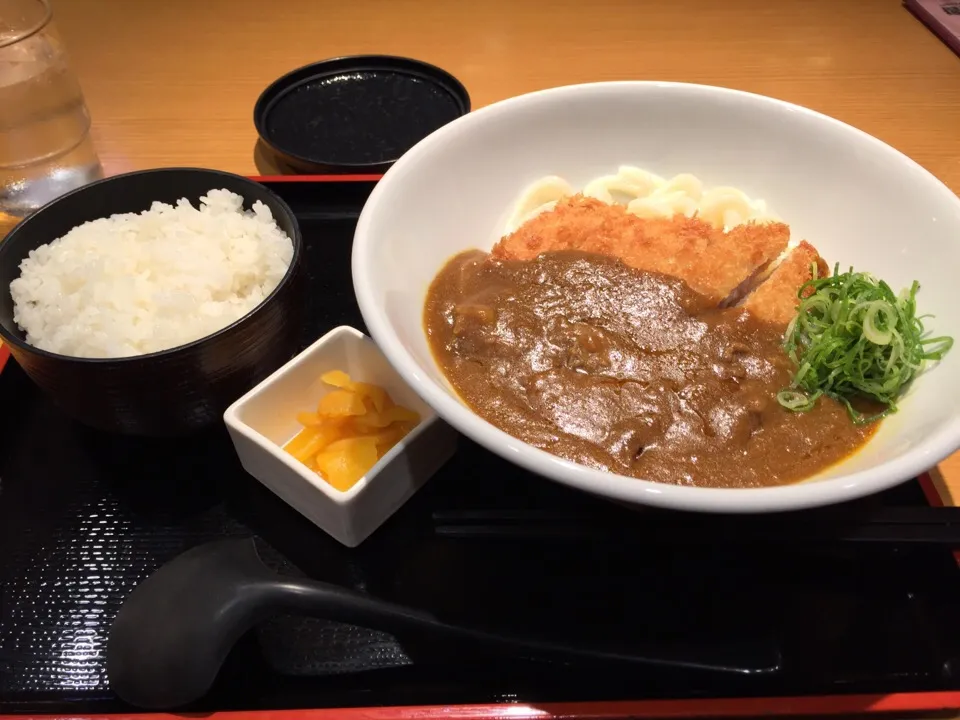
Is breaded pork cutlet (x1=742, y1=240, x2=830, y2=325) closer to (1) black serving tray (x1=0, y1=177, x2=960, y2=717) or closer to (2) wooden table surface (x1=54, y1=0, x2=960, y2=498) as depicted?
(1) black serving tray (x1=0, y1=177, x2=960, y2=717)

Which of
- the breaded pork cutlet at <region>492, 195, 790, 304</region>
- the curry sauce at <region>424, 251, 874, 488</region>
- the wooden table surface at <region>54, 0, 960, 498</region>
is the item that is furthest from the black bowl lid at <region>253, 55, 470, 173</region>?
the curry sauce at <region>424, 251, 874, 488</region>

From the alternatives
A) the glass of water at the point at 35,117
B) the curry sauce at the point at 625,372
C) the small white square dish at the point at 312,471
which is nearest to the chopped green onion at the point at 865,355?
the curry sauce at the point at 625,372

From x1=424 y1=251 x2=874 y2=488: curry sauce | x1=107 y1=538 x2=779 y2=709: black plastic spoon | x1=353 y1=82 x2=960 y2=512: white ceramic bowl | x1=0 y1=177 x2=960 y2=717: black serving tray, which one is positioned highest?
x1=353 y1=82 x2=960 y2=512: white ceramic bowl

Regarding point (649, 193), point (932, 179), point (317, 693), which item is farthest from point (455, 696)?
point (932, 179)

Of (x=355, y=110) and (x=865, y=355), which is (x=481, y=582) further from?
(x=355, y=110)

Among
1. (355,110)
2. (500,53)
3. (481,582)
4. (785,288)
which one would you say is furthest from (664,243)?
(500,53)

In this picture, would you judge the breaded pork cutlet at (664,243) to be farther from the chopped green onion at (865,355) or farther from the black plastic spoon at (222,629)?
the black plastic spoon at (222,629)

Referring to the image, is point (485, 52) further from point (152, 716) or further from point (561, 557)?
point (152, 716)
